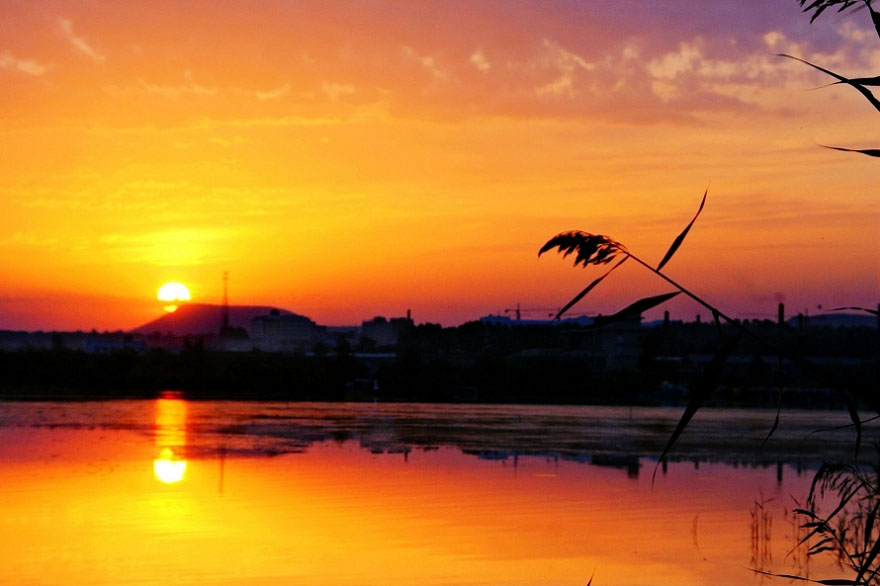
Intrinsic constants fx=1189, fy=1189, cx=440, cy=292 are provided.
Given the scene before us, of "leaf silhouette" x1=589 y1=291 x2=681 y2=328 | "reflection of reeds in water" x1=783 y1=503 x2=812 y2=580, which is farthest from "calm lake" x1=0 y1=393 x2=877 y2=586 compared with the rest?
"leaf silhouette" x1=589 y1=291 x2=681 y2=328

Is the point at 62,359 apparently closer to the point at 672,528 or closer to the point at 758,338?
the point at 672,528

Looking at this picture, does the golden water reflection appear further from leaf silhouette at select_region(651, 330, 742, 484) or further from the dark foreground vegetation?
the dark foreground vegetation

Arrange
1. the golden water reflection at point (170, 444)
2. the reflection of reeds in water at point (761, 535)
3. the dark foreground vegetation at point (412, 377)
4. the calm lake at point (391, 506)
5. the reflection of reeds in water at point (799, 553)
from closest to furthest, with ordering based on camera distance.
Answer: the calm lake at point (391, 506)
the reflection of reeds in water at point (799, 553)
the reflection of reeds in water at point (761, 535)
the golden water reflection at point (170, 444)
the dark foreground vegetation at point (412, 377)

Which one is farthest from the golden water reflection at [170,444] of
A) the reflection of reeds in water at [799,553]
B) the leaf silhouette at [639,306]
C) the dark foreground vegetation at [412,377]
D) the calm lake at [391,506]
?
the dark foreground vegetation at [412,377]

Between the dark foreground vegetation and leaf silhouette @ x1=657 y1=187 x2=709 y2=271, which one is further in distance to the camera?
the dark foreground vegetation

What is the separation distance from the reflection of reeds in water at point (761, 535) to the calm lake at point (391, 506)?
0.07 meters

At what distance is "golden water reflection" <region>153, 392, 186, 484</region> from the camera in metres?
22.7

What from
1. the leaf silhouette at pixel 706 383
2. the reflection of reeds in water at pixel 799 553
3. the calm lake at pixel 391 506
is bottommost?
the reflection of reeds in water at pixel 799 553

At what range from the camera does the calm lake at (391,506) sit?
13.5 metres

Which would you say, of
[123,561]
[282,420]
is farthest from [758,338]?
[282,420]

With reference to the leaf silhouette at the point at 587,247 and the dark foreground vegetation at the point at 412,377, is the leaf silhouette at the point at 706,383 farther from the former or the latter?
the dark foreground vegetation at the point at 412,377

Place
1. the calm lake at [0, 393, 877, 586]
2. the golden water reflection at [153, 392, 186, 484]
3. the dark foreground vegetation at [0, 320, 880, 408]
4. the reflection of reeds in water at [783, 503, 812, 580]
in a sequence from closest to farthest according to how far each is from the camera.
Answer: the calm lake at [0, 393, 877, 586]
the reflection of reeds in water at [783, 503, 812, 580]
the golden water reflection at [153, 392, 186, 484]
the dark foreground vegetation at [0, 320, 880, 408]

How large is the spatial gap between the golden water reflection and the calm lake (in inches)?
3.6

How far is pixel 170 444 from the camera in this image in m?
28.9
